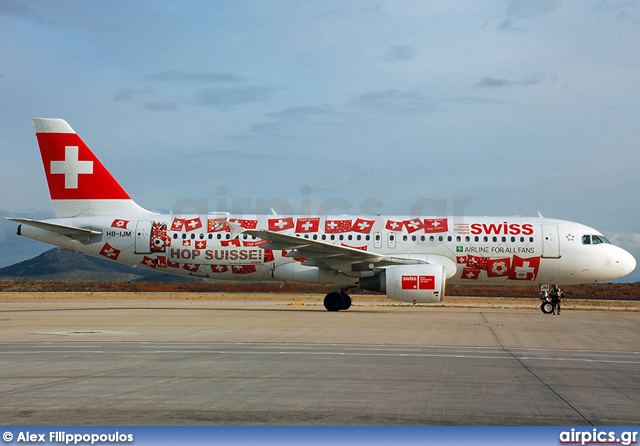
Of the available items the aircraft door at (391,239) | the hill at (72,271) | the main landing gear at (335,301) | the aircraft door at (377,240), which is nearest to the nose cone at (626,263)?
the aircraft door at (391,239)

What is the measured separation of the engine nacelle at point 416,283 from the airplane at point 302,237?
113 centimetres

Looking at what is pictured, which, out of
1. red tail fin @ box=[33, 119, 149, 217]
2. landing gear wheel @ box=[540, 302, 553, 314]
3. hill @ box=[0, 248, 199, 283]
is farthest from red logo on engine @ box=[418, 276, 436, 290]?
hill @ box=[0, 248, 199, 283]

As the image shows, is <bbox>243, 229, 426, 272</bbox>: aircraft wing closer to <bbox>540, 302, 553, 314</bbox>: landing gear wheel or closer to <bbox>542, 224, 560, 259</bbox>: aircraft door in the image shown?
<bbox>542, 224, 560, 259</bbox>: aircraft door

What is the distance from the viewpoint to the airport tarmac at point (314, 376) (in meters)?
6.79

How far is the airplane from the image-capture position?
88.1ft

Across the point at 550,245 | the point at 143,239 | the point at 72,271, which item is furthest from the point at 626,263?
the point at 72,271

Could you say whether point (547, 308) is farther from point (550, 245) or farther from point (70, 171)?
point (70, 171)

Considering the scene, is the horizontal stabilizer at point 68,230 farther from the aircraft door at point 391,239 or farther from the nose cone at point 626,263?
the nose cone at point 626,263

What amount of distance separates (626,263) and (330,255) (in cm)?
1245

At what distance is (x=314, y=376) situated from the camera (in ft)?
31.1

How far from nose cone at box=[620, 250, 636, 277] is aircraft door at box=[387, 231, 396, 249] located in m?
9.42

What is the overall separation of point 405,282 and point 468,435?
18.3 meters

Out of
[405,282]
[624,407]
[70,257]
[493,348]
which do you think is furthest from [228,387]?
[70,257]

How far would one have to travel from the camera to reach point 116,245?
91.7 ft
